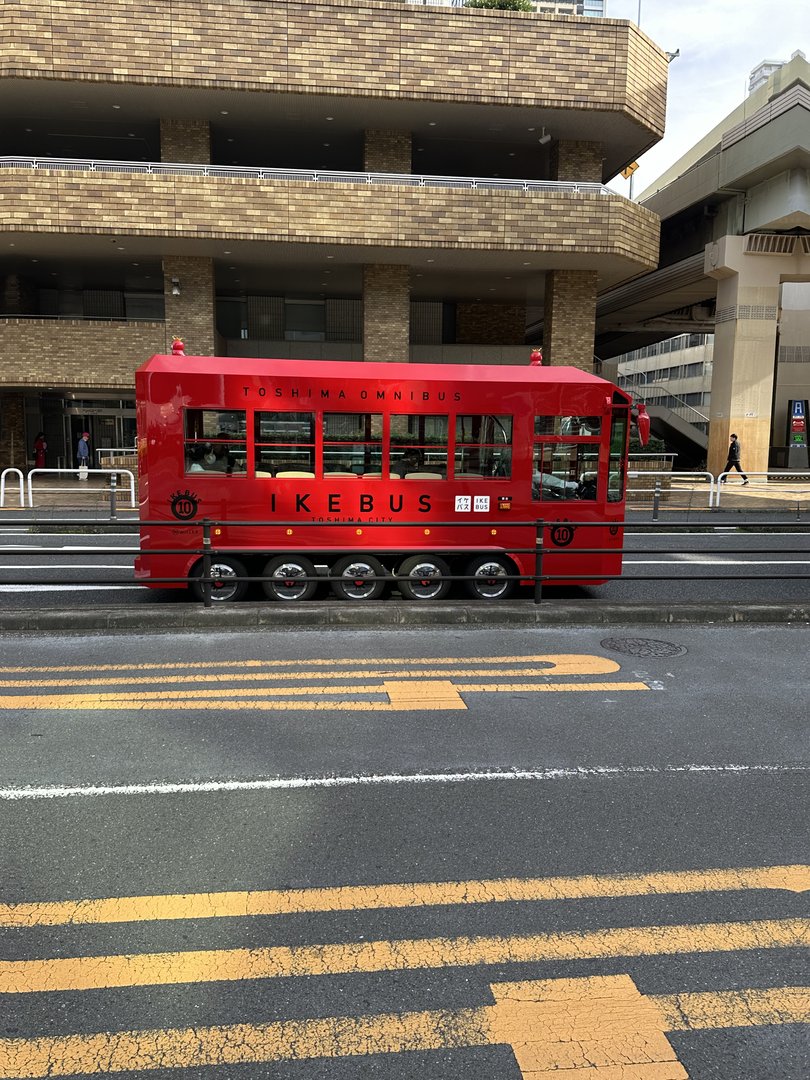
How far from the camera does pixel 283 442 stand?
9.33m

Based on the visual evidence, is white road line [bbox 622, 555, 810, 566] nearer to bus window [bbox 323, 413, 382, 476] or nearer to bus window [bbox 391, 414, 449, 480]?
bus window [bbox 391, 414, 449, 480]

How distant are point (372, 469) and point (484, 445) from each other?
1516 mm

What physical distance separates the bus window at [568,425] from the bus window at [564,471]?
16 centimetres

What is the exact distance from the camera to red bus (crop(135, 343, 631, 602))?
9.13 metres

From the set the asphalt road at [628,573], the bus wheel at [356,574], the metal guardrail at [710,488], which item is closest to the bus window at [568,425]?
the asphalt road at [628,573]

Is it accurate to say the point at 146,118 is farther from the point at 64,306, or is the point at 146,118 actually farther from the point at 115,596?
the point at 115,596

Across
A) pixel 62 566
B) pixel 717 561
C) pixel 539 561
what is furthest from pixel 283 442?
pixel 717 561

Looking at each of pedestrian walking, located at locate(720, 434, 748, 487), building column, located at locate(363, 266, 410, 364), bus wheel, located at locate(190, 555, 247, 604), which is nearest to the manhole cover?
bus wheel, located at locate(190, 555, 247, 604)

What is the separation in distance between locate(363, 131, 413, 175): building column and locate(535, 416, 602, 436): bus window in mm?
17848

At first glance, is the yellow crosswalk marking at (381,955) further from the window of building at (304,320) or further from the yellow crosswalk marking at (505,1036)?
the window of building at (304,320)

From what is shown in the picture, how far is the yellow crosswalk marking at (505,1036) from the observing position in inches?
95.9

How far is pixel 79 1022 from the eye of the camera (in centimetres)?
259

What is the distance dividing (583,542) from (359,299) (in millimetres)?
25108

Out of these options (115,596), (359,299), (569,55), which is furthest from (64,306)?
(115,596)
